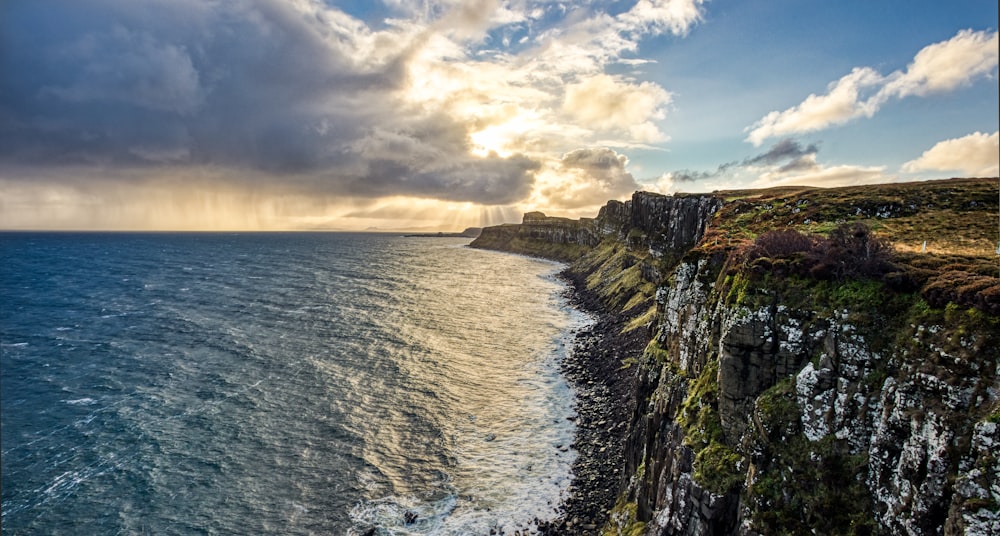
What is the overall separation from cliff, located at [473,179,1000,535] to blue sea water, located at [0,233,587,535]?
1523 centimetres

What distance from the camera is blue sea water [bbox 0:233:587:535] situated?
35562 mm

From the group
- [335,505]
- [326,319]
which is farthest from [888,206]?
[326,319]

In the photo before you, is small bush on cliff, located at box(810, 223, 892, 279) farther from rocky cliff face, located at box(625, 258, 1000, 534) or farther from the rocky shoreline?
the rocky shoreline

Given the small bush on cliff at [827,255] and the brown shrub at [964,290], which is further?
the small bush on cliff at [827,255]

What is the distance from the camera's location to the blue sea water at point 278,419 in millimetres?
35562

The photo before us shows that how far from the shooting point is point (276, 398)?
5394 centimetres

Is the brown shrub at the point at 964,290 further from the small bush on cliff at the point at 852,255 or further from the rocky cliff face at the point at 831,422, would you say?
the small bush on cliff at the point at 852,255

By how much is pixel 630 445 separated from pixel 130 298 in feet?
411

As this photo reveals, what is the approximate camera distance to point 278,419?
161 feet

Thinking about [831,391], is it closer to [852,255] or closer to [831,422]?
[831,422]

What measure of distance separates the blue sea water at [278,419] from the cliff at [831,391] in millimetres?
15228

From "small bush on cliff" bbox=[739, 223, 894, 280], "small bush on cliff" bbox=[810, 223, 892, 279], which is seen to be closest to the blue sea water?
"small bush on cliff" bbox=[739, 223, 894, 280]

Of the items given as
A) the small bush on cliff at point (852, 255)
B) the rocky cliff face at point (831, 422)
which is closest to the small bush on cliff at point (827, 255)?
the small bush on cliff at point (852, 255)

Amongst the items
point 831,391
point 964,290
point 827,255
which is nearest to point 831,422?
point 831,391
